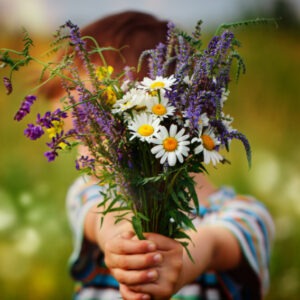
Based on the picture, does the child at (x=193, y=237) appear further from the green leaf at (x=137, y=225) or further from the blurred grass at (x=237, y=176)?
the blurred grass at (x=237, y=176)

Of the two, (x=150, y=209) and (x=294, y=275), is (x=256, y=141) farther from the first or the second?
(x=150, y=209)

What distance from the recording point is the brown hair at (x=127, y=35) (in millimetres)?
967

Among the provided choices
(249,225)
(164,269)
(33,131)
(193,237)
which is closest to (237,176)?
(249,225)

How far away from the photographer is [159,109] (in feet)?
1.80

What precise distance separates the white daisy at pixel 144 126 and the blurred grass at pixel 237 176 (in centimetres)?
69

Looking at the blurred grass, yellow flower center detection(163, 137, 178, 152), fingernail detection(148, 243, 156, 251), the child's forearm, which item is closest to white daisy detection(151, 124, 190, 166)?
yellow flower center detection(163, 137, 178, 152)

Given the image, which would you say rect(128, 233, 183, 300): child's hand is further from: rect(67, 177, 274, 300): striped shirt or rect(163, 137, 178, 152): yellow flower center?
rect(67, 177, 274, 300): striped shirt

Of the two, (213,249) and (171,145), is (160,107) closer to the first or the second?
(171,145)

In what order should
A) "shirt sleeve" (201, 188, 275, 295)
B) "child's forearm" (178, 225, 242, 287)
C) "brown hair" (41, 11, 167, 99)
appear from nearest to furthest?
"child's forearm" (178, 225, 242, 287) → "shirt sleeve" (201, 188, 275, 295) → "brown hair" (41, 11, 167, 99)

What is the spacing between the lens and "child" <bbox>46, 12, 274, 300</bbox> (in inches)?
30.6

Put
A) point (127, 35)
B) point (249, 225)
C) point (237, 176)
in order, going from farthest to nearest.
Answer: point (237, 176)
point (127, 35)
point (249, 225)

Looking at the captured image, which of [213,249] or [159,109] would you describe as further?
[213,249]

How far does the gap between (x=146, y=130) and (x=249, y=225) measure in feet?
1.34

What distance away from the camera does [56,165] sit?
4.00 feet
